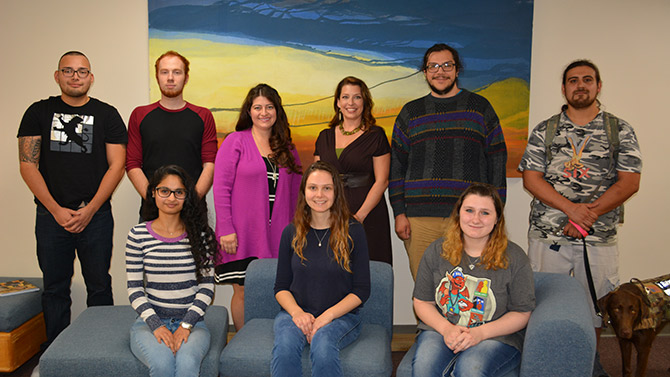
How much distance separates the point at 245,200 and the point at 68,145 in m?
1.12

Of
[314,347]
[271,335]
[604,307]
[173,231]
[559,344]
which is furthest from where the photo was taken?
[604,307]

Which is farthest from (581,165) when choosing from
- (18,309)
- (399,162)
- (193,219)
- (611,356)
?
(18,309)

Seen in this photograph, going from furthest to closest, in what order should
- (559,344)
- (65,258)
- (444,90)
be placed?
1. (65,258)
2. (444,90)
3. (559,344)

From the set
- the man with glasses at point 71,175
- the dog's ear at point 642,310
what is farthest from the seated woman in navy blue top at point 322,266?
the dog's ear at point 642,310

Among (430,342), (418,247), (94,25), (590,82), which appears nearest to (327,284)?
(430,342)

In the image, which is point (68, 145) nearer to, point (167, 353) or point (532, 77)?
point (167, 353)

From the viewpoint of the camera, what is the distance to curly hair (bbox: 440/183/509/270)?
2223mm

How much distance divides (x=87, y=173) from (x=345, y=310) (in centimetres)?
180

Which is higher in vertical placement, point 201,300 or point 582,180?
point 582,180

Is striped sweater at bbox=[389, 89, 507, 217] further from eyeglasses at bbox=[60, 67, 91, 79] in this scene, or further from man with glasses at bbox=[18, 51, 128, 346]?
eyeglasses at bbox=[60, 67, 91, 79]

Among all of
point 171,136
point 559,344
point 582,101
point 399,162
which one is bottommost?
point 559,344

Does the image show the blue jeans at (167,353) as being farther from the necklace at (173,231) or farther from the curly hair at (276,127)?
the curly hair at (276,127)

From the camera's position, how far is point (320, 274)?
2430 millimetres

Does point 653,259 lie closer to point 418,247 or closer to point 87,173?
point 418,247
